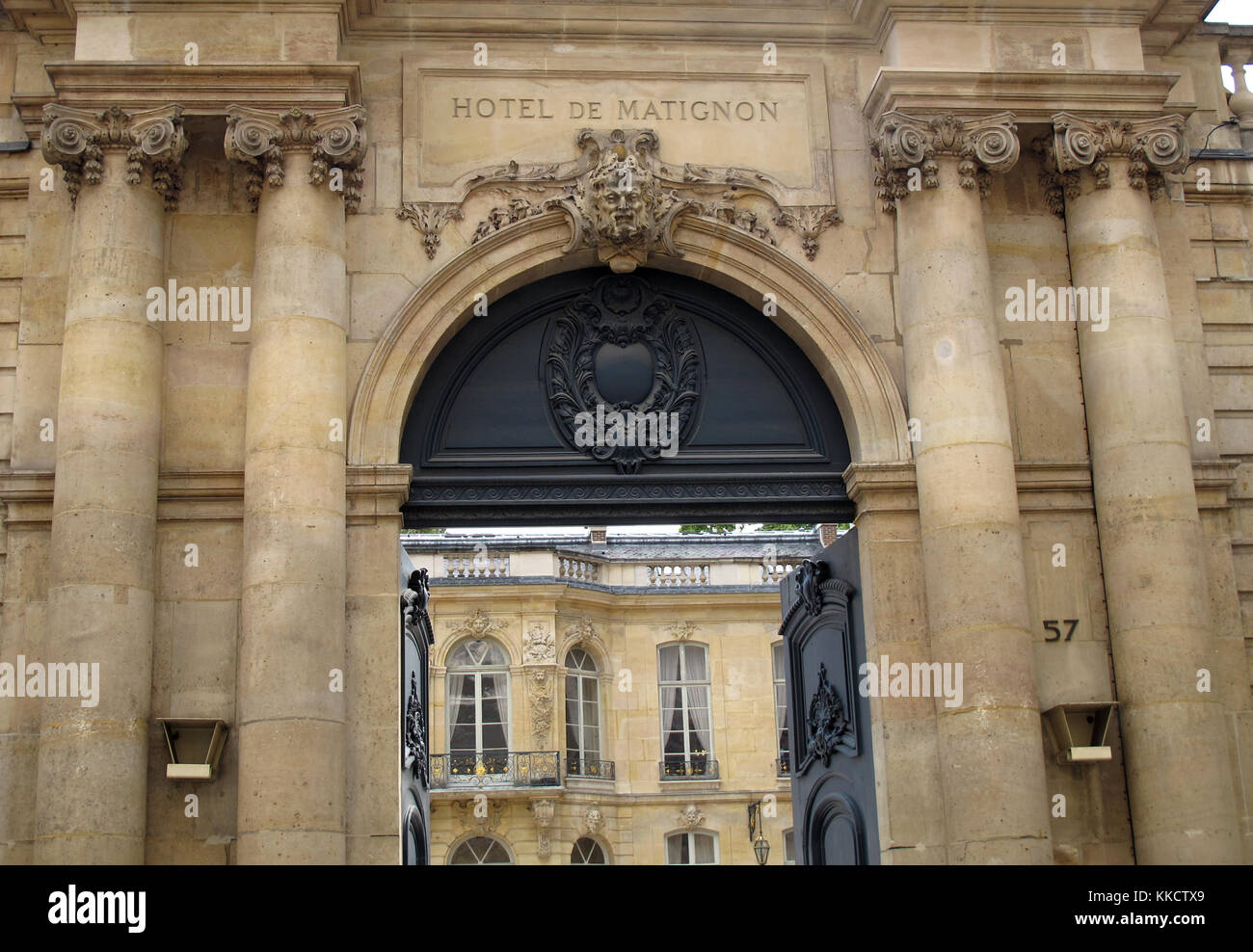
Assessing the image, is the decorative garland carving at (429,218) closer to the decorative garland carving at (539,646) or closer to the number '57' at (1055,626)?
the number '57' at (1055,626)

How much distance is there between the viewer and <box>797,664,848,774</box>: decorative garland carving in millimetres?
12750

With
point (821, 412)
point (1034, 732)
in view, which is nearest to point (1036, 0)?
point (821, 412)

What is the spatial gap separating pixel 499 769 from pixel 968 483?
2276 cm

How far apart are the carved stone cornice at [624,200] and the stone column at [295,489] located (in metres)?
0.87

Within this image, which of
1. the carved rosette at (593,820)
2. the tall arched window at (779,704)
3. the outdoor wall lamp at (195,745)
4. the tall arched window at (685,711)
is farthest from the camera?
the tall arched window at (685,711)

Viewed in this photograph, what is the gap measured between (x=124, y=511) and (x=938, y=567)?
5.74 m

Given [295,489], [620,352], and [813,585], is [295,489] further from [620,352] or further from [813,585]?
[813,585]

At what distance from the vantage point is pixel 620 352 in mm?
12992

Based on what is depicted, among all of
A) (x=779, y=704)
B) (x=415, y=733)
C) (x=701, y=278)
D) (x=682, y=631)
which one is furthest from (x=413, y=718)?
(x=779, y=704)

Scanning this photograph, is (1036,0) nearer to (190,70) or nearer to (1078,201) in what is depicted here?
(1078,201)

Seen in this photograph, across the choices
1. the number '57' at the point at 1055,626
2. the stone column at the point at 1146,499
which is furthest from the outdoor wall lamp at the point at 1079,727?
the number '57' at the point at 1055,626

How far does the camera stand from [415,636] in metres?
13.1

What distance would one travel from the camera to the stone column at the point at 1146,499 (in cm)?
1132

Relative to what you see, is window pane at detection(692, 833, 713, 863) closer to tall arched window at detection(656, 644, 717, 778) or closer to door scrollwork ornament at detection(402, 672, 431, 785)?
tall arched window at detection(656, 644, 717, 778)
